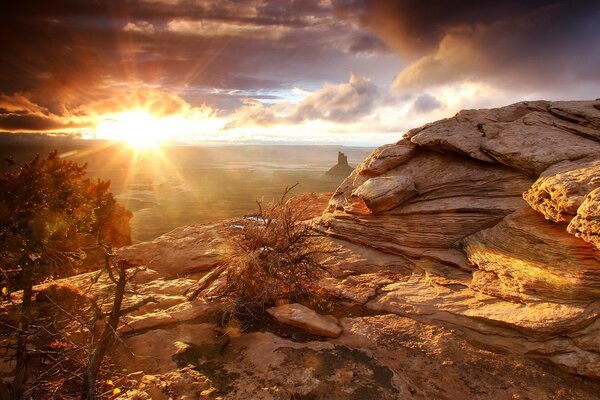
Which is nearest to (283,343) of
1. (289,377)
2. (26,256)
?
(289,377)

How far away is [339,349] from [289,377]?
1296 mm

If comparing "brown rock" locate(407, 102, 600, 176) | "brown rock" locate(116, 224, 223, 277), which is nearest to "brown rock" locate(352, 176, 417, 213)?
"brown rock" locate(407, 102, 600, 176)

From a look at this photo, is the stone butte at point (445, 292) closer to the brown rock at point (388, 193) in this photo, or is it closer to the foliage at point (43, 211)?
the brown rock at point (388, 193)

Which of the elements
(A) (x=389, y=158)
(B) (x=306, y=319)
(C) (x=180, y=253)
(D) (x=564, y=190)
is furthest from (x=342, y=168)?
(B) (x=306, y=319)

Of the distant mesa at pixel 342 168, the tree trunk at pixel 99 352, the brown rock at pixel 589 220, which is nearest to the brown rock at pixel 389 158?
the brown rock at pixel 589 220

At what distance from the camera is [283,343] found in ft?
23.4

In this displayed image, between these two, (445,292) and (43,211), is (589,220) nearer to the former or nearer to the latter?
(445,292)

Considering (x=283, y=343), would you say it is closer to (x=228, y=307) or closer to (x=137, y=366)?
(x=228, y=307)

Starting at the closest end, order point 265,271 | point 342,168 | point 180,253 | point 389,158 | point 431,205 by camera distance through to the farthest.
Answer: point 265,271 < point 431,205 < point 180,253 < point 389,158 < point 342,168

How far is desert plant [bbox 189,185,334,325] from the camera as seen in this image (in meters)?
8.34

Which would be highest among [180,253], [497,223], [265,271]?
[497,223]

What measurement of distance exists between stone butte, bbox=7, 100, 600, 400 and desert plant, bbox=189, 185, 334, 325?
1.85 ft

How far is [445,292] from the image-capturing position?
8883 millimetres

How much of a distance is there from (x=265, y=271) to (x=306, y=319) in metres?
1.79
